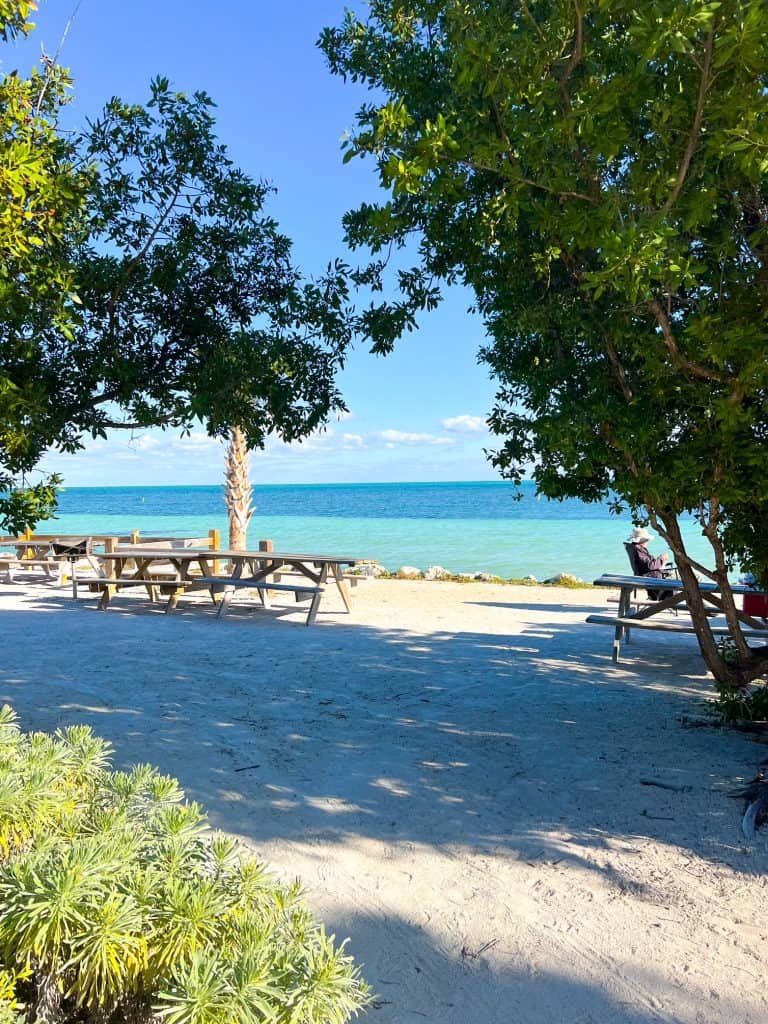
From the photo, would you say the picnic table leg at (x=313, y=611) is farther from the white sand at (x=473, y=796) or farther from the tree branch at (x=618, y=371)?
the tree branch at (x=618, y=371)

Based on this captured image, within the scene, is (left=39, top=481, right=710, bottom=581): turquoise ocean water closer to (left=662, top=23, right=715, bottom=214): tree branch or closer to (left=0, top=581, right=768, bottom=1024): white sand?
(left=0, top=581, right=768, bottom=1024): white sand

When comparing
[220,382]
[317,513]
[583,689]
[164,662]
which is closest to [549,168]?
[220,382]

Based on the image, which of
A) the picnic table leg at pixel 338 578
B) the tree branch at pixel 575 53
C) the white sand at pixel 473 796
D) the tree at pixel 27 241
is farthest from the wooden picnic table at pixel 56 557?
the tree branch at pixel 575 53

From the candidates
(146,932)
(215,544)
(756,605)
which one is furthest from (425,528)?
(146,932)

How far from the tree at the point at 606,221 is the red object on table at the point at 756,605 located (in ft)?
9.12

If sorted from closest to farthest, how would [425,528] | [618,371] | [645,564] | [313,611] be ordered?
1. [618,371]
2. [313,611]
3. [645,564]
4. [425,528]

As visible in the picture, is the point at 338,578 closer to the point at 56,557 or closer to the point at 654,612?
the point at 654,612

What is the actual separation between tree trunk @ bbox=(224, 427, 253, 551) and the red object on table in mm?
11780

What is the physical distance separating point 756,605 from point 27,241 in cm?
781

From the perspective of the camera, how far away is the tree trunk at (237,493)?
1820cm

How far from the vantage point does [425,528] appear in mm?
51312

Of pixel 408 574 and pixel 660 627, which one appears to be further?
pixel 408 574

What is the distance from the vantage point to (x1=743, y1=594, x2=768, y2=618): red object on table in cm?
827

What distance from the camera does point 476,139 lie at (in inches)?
149
